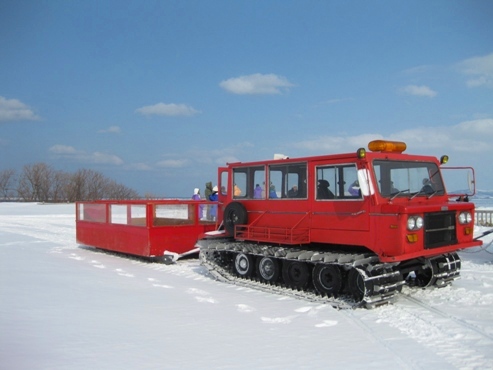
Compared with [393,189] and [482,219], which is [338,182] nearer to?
[393,189]

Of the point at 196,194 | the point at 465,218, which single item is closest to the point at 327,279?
the point at 465,218

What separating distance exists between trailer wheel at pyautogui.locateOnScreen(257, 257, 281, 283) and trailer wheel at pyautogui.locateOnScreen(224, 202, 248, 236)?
0.88 metres

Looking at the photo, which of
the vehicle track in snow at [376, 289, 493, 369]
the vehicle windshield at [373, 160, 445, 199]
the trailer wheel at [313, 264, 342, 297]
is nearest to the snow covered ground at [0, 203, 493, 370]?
the vehicle track in snow at [376, 289, 493, 369]

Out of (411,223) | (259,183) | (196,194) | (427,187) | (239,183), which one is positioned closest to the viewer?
(411,223)

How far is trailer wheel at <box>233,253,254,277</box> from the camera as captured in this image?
34.1ft

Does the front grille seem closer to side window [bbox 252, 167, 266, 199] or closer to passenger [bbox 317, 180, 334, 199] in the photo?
passenger [bbox 317, 180, 334, 199]

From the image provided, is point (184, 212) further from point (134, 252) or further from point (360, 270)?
point (360, 270)

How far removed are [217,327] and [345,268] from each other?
2.64 metres

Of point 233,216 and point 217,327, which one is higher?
point 233,216

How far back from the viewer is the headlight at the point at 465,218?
8859mm

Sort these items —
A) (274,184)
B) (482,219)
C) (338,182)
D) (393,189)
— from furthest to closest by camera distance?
(482,219)
(274,184)
(338,182)
(393,189)

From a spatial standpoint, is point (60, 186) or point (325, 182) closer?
point (325, 182)

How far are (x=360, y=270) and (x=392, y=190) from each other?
5.07 feet

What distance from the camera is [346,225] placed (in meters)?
8.55
